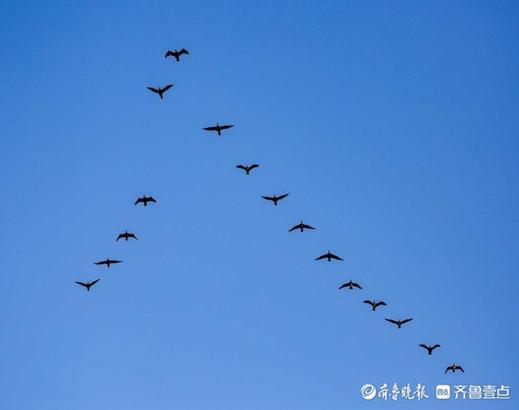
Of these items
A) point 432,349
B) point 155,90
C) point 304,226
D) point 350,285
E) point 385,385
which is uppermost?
point 155,90

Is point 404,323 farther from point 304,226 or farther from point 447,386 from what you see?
point 304,226

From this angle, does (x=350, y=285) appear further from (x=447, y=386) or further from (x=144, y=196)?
(x=144, y=196)

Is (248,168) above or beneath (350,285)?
above

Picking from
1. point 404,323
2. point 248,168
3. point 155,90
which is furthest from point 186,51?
point 404,323

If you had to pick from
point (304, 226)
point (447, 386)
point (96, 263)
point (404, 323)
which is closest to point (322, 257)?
point (304, 226)

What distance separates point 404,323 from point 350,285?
769cm

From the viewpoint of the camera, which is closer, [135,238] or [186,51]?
[186,51]

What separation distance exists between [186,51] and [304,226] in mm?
23993

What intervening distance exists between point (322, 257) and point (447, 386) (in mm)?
19251

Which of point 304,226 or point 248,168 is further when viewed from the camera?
point 304,226

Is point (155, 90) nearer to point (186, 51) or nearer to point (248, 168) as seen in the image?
point (186, 51)

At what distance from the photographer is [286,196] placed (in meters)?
84.9

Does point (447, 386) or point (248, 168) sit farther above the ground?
point (248, 168)

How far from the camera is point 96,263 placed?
85875 mm
